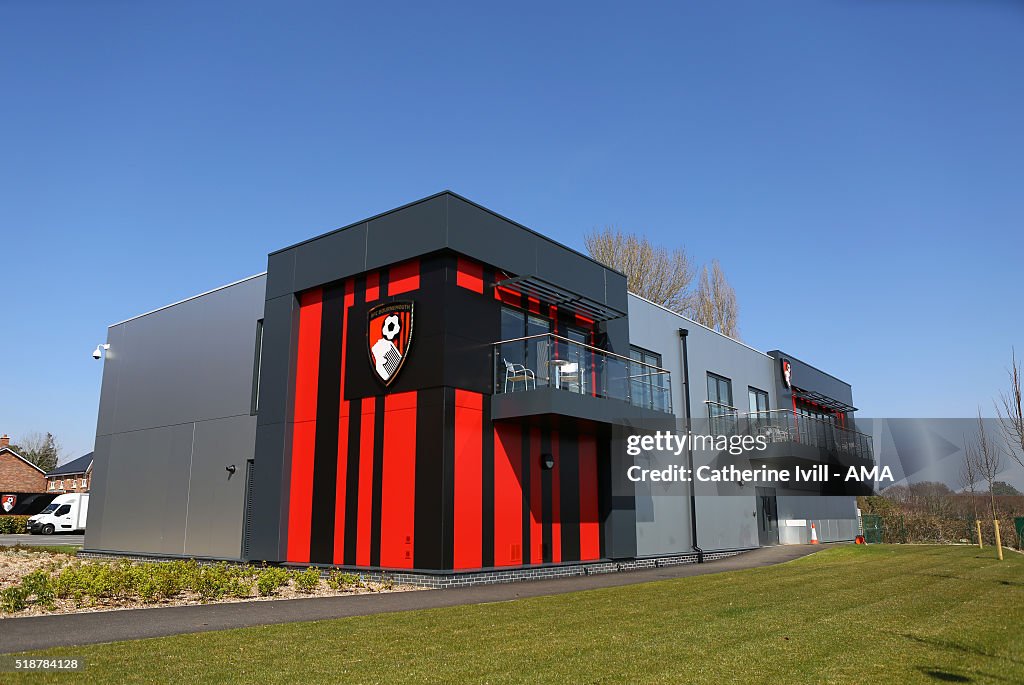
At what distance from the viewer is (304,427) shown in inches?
636

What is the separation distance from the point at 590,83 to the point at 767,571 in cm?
1065

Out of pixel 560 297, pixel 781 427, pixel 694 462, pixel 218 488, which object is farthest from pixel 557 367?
pixel 781 427

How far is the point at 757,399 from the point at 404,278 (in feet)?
52.3

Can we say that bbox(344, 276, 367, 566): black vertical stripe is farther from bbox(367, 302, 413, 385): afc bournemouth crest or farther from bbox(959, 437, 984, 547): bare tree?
bbox(959, 437, 984, 547): bare tree

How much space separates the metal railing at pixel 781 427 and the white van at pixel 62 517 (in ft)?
101

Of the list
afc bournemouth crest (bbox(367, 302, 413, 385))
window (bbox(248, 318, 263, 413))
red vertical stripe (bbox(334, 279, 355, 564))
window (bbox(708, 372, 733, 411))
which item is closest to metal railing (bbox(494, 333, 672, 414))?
afc bournemouth crest (bbox(367, 302, 413, 385))

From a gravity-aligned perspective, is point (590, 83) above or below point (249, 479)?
above

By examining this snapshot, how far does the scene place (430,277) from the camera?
14.6 meters

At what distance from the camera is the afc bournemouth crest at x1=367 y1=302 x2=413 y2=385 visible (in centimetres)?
1463

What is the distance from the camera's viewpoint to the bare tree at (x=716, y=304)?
36.8m

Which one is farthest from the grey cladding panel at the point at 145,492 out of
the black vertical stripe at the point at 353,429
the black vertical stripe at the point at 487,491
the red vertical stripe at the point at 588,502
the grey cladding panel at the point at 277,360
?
the red vertical stripe at the point at 588,502

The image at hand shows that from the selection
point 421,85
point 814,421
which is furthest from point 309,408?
point 814,421

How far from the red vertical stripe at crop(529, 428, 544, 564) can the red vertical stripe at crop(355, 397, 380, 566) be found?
321cm

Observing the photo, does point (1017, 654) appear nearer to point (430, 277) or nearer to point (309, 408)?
point (430, 277)
